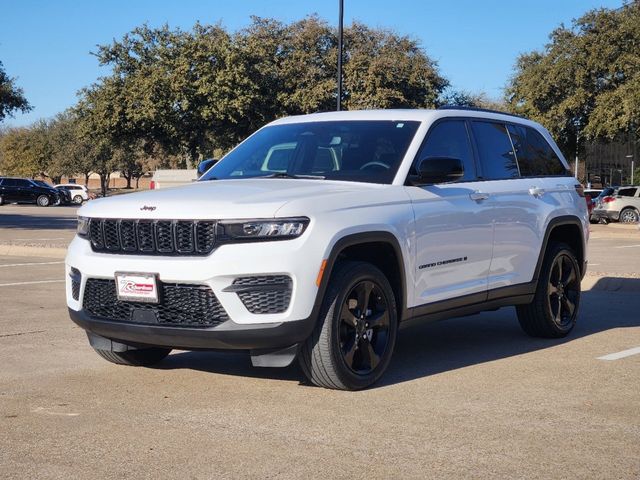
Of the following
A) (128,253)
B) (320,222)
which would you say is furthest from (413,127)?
(128,253)

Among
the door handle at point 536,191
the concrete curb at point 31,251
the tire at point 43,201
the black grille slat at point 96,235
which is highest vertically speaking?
the door handle at point 536,191

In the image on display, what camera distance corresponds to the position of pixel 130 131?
171 feet

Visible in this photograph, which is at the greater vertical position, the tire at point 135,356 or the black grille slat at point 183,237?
the black grille slat at point 183,237

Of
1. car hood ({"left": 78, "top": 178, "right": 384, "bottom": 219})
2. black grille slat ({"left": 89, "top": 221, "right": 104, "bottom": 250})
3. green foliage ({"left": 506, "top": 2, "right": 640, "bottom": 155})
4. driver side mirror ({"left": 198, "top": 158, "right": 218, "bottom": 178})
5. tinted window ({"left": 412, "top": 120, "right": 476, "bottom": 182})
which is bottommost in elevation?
black grille slat ({"left": 89, "top": 221, "right": 104, "bottom": 250})

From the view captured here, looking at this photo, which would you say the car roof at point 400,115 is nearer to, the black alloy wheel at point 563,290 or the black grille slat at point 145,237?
the black alloy wheel at point 563,290

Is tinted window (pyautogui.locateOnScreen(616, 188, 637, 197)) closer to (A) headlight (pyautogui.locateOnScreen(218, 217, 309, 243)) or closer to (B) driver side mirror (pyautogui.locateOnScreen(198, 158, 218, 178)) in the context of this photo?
(B) driver side mirror (pyautogui.locateOnScreen(198, 158, 218, 178))

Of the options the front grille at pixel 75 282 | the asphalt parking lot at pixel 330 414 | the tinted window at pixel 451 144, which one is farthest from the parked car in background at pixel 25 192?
the front grille at pixel 75 282

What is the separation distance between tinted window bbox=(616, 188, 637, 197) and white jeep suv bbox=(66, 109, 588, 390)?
31048mm

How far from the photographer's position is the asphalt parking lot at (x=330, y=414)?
4.72 meters

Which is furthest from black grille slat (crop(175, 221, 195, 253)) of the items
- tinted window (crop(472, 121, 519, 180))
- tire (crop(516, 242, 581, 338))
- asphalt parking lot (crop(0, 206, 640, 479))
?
tire (crop(516, 242, 581, 338))

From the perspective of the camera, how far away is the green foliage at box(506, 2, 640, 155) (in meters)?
38.0

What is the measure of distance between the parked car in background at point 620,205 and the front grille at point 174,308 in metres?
33.9

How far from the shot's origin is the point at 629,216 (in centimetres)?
3766

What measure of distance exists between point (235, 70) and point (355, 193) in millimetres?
44405
